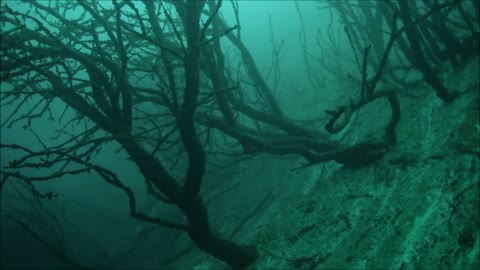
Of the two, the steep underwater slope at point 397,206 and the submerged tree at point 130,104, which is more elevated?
the submerged tree at point 130,104

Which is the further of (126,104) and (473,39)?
(473,39)

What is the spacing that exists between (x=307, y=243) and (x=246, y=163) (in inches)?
156

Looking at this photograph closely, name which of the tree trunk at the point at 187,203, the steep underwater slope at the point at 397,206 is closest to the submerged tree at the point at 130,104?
the tree trunk at the point at 187,203

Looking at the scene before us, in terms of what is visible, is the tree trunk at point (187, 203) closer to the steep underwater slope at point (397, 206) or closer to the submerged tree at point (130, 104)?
the submerged tree at point (130, 104)

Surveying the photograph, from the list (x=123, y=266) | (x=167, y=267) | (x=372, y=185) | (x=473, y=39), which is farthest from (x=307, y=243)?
(x=123, y=266)

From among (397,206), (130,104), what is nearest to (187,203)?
(130,104)

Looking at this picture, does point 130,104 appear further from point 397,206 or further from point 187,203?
point 397,206

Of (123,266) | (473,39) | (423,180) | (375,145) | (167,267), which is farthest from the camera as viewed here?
(123,266)

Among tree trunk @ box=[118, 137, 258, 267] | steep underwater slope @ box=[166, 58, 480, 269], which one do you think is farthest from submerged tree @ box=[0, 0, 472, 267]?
steep underwater slope @ box=[166, 58, 480, 269]

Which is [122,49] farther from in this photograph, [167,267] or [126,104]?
[167,267]

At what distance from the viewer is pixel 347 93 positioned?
290 inches

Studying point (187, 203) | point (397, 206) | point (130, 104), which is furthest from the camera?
point (397, 206)

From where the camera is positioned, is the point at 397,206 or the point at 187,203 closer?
the point at 187,203

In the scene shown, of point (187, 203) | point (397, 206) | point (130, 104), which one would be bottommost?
point (397, 206)
